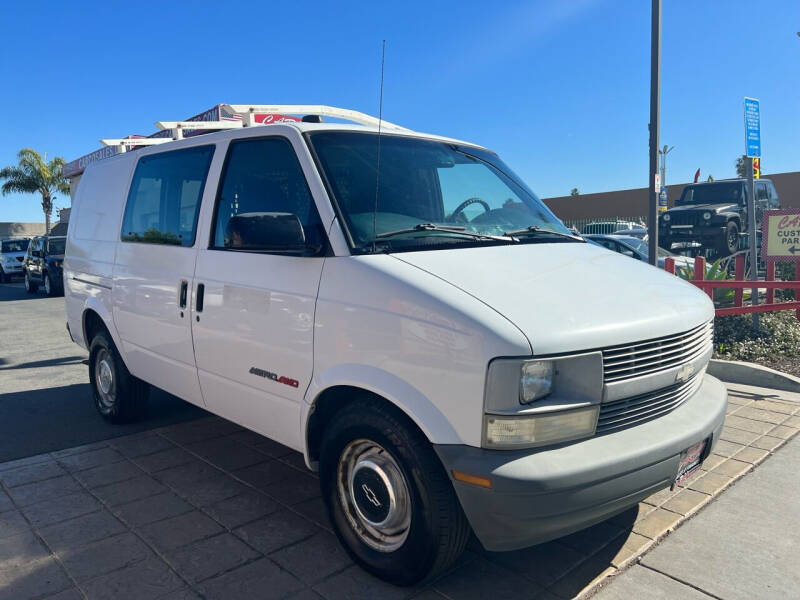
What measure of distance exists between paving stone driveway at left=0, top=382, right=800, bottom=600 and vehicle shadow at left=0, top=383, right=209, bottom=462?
312 mm

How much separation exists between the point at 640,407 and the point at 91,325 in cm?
463

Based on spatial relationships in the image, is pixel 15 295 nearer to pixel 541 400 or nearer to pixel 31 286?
pixel 31 286

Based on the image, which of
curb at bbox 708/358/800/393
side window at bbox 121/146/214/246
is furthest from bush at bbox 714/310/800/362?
side window at bbox 121/146/214/246

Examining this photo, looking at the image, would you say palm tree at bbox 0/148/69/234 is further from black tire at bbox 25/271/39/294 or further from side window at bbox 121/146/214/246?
side window at bbox 121/146/214/246

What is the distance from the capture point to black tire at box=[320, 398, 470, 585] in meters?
2.61

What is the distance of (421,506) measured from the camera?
264cm

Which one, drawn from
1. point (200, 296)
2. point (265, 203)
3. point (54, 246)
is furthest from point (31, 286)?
point (265, 203)

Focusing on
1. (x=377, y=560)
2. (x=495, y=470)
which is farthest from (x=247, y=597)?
(x=495, y=470)

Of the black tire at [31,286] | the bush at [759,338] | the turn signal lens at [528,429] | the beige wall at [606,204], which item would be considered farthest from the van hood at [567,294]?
the beige wall at [606,204]

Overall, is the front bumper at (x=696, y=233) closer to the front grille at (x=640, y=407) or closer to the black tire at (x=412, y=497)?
the front grille at (x=640, y=407)

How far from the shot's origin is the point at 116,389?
5207 millimetres

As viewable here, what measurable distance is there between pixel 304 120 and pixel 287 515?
2331 mm

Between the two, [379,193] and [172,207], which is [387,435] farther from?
[172,207]

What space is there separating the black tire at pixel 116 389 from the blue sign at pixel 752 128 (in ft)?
23.7
